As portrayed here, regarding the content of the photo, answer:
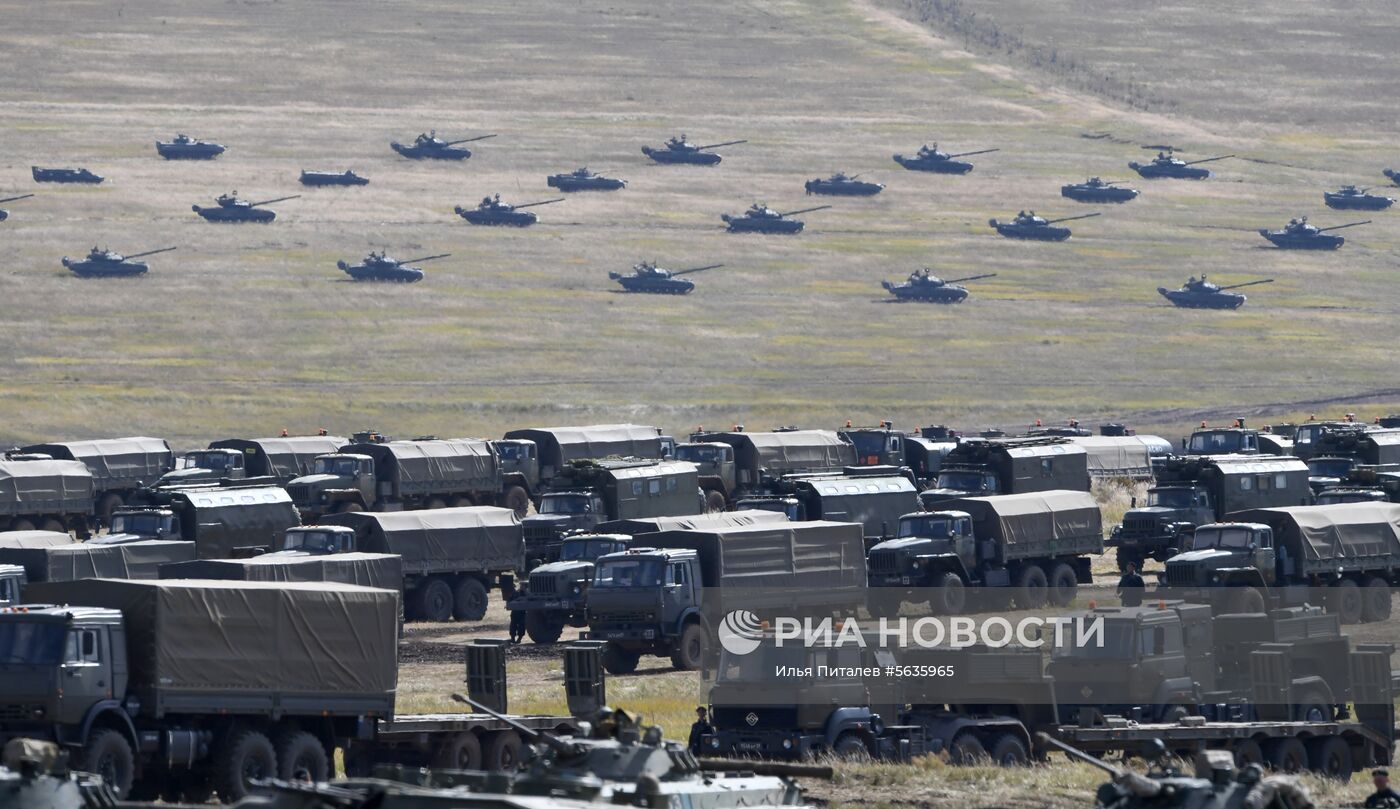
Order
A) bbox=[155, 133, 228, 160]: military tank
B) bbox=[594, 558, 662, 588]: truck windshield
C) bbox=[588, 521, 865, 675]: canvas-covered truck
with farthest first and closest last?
1. bbox=[155, 133, 228, 160]: military tank
2. bbox=[594, 558, 662, 588]: truck windshield
3. bbox=[588, 521, 865, 675]: canvas-covered truck

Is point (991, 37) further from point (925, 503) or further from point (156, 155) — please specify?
point (925, 503)

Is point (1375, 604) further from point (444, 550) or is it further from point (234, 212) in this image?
point (234, 212)

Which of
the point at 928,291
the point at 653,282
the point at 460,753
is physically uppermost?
the point at 653,282

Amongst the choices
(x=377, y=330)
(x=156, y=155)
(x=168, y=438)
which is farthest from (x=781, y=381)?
(x=156, y=155)

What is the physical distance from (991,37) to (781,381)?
77192 mm

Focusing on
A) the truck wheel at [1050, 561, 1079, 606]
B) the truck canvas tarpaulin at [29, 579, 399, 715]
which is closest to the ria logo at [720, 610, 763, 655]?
the truck canvas tarpaulin at [29, 579, 399, 715]

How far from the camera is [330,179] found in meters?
120

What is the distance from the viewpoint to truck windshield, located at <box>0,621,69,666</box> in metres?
21.8

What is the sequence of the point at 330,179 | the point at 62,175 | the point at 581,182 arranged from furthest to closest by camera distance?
the point at 581,182 → the point at 330,179 → the point at 62,175

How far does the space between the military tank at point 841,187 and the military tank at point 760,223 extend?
7.21 meters

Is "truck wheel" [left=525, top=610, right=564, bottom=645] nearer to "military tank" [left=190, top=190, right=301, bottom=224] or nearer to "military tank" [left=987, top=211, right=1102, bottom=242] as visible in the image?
"military tank" [left=190, top=190, right=301, bottom=224]

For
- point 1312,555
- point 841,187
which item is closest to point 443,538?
point 1312,555

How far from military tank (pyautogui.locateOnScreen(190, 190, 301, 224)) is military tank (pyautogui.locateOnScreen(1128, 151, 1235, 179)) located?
52.4m

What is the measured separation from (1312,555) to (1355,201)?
92.5m
